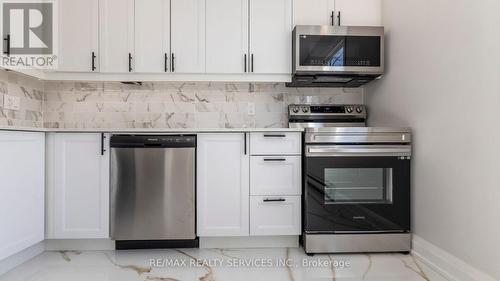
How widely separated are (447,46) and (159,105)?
2.28m

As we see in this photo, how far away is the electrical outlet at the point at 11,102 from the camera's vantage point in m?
2.18

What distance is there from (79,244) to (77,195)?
39 cm

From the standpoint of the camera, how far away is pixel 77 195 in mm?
2168

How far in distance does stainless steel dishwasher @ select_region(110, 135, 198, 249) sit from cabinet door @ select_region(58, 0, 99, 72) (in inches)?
31.3

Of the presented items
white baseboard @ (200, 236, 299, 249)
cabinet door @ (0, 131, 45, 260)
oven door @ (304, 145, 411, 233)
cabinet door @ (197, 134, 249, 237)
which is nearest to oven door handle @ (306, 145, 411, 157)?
oven door @ (304, 145, 411, 233)

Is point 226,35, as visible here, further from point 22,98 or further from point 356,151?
point 22,98

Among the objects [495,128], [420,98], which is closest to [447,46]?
[420,98]

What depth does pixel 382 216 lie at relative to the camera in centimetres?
216

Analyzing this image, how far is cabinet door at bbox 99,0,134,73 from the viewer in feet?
8.09

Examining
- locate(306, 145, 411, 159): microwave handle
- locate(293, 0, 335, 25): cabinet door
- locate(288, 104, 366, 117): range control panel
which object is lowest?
locate(306, 145, 411, 159): microwave handle

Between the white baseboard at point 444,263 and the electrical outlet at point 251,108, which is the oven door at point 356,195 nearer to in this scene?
the white baseboard at point 444,263

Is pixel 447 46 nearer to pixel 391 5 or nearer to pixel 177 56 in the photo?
pixel 391 5

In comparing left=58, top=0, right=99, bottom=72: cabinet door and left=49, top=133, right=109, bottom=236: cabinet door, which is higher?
left=58, top=0, right=99, bottom=72: cabinet door

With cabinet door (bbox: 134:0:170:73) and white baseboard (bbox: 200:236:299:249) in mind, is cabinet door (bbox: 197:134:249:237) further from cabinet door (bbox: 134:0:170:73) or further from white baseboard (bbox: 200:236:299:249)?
cabinet door (bbox: 134:0:170:73)
